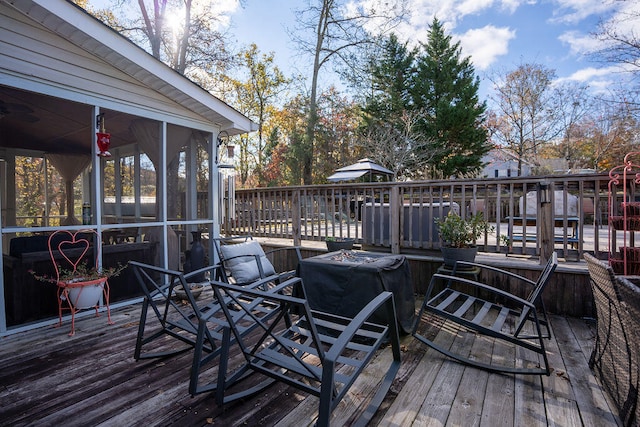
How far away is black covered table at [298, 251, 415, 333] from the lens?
2.80 m

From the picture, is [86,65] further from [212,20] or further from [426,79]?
[426,79]

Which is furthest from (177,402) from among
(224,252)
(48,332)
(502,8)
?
Result: (502,8)

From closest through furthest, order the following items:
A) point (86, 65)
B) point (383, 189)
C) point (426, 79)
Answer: point (86, 65)
point (383, 189)
point (426, 79)

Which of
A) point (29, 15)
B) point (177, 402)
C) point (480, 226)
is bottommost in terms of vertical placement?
point (177, 402)

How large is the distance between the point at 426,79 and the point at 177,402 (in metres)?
17.3

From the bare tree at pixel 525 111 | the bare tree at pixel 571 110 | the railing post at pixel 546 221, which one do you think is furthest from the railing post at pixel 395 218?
the bare tree at pixel 571 110

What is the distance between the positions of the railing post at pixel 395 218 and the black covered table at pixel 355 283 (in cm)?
136

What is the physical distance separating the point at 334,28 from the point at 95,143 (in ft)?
39.7

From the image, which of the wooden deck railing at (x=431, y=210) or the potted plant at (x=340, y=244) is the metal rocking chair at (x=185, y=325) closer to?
the potted plant at (x=340, y=244)

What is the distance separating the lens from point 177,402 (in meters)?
1.98

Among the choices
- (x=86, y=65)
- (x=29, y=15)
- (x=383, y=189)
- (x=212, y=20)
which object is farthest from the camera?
(x=212, y=20)

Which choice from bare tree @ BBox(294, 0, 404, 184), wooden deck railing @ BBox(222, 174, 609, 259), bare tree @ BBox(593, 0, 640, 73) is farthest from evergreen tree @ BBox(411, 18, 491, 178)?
wooden deck railing @ BBox(222, 174, 609, 259)

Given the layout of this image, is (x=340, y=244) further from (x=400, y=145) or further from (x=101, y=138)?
(x=400, y=145)

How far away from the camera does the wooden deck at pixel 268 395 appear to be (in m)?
1.82
